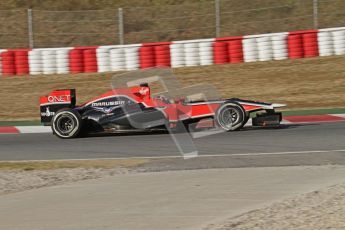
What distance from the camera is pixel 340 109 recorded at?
15.9 metres

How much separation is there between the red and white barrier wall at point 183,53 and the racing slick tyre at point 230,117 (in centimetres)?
Answer: 697

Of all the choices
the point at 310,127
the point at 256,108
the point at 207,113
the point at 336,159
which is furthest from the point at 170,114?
the point at 336,159

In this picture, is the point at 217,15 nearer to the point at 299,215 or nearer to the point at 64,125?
the point at 64,125

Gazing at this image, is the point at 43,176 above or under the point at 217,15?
under

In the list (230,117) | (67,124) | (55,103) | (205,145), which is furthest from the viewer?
(55,103)

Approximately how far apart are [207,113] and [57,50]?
29.0 feet

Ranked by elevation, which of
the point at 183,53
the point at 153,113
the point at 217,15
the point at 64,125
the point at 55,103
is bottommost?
the point at 64,125

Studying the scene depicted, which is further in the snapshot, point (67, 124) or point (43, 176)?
point (67, 124)

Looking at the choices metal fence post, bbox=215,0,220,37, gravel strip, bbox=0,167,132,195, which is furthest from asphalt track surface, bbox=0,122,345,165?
metal fence post, bbox=215,0,220,37

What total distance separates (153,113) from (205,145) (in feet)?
4.47

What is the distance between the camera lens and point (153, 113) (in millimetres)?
12586

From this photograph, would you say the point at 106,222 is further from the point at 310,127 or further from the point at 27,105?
the point at 27,105

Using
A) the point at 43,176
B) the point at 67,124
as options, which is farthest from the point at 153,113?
the point at 43,176

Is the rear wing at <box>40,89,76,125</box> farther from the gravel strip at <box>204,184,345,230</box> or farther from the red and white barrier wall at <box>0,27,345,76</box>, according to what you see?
the gravel strip at <box>204,184,345,230</box>
